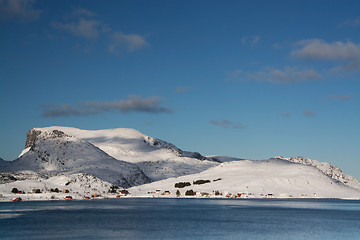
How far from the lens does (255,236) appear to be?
63.0 metres

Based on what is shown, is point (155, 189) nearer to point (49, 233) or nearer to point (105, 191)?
point (105, 191)

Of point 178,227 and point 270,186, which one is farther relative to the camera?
point 270,186

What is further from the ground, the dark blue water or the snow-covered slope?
the snow-covered slope

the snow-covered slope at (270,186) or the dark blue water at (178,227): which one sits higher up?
the snow-covered slope at (270,186)

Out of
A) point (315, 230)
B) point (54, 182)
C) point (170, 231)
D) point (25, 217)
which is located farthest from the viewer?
point (54, 182)

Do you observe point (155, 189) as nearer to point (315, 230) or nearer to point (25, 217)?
point (25, 217)

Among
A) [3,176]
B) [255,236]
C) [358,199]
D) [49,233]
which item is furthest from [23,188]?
[358,199]

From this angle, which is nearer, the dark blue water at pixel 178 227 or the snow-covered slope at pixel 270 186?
the dark blue water at pixel 178 227

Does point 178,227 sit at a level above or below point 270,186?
below

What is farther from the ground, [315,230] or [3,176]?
[3,176]

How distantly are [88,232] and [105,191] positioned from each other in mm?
124805

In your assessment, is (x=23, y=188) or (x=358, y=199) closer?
(x=23, y=188)

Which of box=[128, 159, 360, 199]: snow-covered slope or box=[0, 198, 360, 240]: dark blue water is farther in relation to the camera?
box=[128, 159, 360, 199]: snow-covered slope

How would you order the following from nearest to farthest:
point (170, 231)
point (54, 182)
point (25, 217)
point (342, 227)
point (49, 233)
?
point (49, 233) → point (170, 231) → point (342, 227) → point (25, 217) → point (54, 182)
